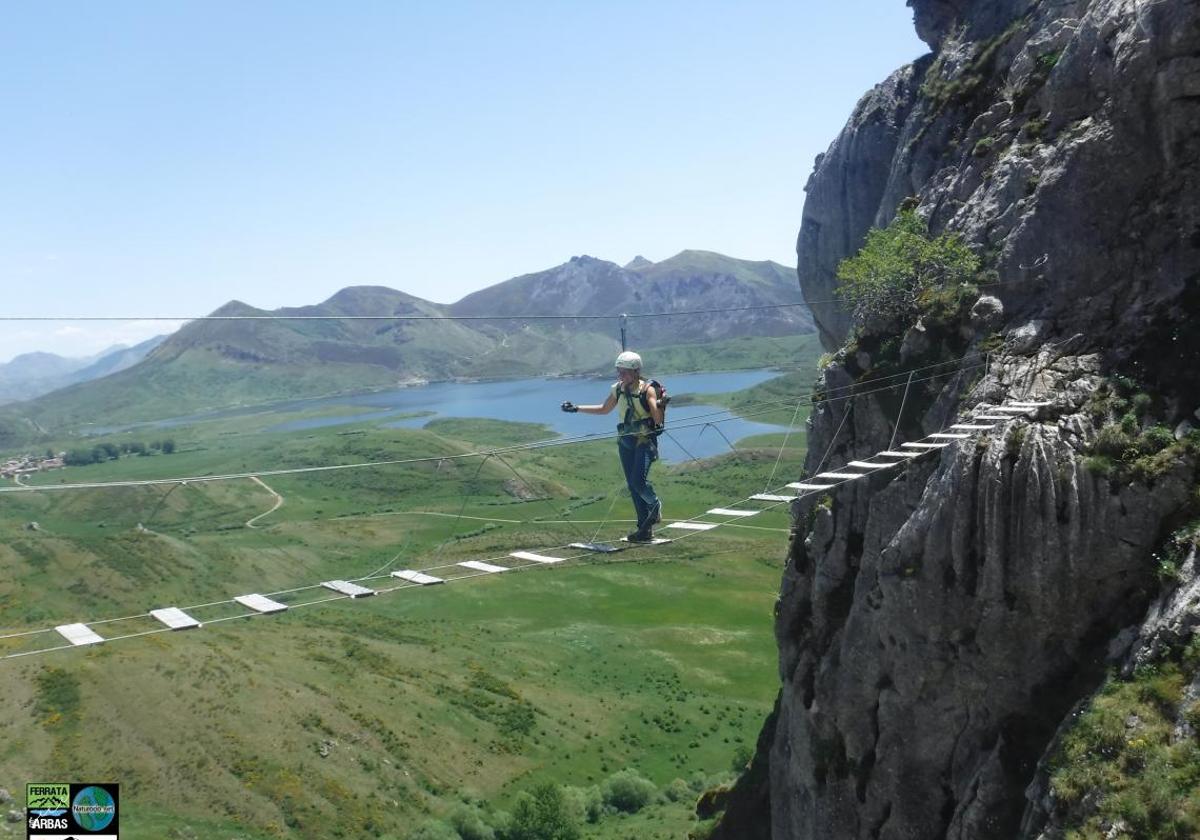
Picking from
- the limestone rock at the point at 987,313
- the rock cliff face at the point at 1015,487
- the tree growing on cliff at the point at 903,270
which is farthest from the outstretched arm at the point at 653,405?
Answer: the tree growing on cliff at the point at 903,270

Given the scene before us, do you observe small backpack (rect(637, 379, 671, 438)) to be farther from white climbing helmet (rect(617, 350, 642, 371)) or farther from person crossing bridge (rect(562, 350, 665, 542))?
white climbing helmet (rect(617, 350, 642, 371))

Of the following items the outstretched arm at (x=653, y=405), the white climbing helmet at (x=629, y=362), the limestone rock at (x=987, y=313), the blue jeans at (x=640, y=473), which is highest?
the limestone rock at (x=987, y=313)

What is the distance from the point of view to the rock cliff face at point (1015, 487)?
18.5 meters

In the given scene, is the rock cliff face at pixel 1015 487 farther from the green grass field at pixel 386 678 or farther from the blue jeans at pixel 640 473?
the green grass field at pixel 386 678

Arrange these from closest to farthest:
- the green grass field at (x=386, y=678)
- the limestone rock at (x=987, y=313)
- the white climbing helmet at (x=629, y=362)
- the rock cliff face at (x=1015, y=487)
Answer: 1. the rock cliff face at (x=1015, y=487)
2. the white climbing helmet at (x=629, y=362)
3. the limestone rock at (x=987, y=313)
4. the green grass field at (x=386, y=678)

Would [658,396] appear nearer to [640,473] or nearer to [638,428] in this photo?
[638,428]

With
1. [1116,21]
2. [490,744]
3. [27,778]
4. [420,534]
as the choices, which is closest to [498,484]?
[420,534]

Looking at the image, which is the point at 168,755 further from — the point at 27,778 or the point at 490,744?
the point at 490,744

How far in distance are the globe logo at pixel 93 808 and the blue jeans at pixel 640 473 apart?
30.4m

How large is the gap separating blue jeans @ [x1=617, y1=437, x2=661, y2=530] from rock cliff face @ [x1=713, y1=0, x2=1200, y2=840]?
6.51 m

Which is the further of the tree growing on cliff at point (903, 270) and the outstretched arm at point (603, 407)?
the tree growing on cliff at point (903, 270)

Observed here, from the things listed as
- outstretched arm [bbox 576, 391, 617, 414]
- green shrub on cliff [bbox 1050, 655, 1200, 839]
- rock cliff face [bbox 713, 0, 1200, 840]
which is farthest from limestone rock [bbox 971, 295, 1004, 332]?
green shrub on cliff [bbox 1050, 655, 1200, 839]

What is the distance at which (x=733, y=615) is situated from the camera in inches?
3346

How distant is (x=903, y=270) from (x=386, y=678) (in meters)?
52.1
